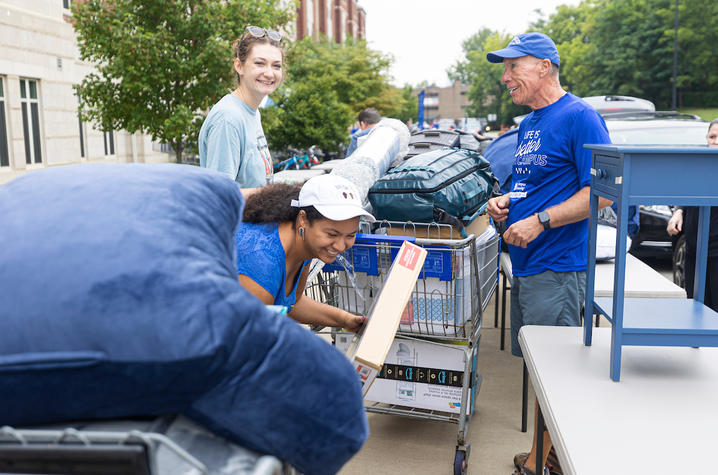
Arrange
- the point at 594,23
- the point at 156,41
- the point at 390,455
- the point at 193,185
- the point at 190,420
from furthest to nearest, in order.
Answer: the point at 594,23 → the point at 156,41 → the point at 390,455 → the point at 193,185 → the point at 190,420

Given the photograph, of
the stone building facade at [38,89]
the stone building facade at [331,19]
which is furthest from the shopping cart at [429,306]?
the stone building facade at [331,19]

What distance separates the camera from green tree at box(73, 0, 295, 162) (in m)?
11.8

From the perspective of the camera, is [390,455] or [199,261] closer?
[199,261]

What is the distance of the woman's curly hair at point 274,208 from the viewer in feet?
8.78

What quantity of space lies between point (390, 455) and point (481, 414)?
874 mm

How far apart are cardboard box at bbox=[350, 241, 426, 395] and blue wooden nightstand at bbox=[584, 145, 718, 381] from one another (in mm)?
747

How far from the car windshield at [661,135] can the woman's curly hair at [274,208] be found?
19.8ft

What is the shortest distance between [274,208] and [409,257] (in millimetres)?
680

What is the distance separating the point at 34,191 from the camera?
139cm

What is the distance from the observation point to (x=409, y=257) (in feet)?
7.66

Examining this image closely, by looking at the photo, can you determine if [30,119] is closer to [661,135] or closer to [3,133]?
[3,133]

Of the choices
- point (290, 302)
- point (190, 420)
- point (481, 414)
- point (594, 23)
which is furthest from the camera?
point (594, 23)

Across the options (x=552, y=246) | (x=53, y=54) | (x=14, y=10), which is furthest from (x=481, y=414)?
(x=53, y=54)

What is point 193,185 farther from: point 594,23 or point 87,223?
point 594,23
